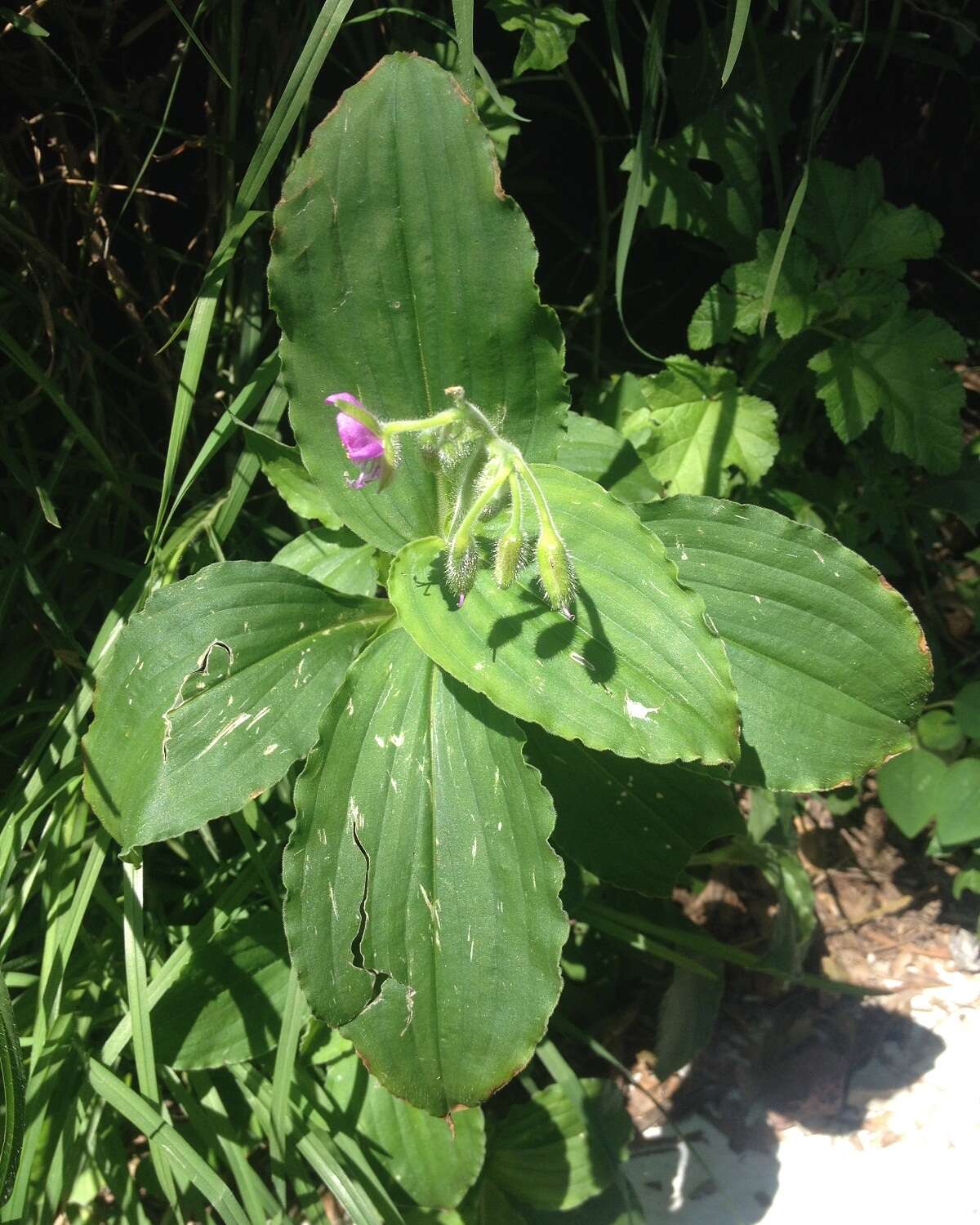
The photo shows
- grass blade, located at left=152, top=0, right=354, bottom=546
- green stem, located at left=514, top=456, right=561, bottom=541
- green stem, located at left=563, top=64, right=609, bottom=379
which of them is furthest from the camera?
green stem, located at left=563, top=64, right=609, bottom=379

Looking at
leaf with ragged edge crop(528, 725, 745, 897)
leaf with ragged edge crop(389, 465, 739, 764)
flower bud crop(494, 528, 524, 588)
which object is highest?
flower bud crop(494, 528, 524, 588)

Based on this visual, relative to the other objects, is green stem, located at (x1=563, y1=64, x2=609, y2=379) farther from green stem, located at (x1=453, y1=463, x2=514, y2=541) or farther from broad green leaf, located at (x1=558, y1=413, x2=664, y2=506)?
green stem, located at (x1=453, y1=463, x2=514, y2=541)

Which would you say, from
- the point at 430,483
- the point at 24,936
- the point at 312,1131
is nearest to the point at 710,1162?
the point at 312,1131

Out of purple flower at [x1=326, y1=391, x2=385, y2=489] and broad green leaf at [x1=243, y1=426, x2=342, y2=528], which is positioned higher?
purple flower at [x1=326, y1=391, x2=385, y2=489]

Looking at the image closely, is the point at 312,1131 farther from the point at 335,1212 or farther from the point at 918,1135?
the point at 918,1135

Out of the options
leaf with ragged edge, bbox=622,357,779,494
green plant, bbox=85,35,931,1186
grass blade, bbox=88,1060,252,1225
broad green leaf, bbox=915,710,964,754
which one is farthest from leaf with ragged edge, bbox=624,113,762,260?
grass blade, bbox=88,1060,252,1225

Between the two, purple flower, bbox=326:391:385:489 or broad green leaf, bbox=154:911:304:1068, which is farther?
broad green leaf, bbox=154:911:304:1068

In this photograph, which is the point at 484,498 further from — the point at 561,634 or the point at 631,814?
the point at 631,814
